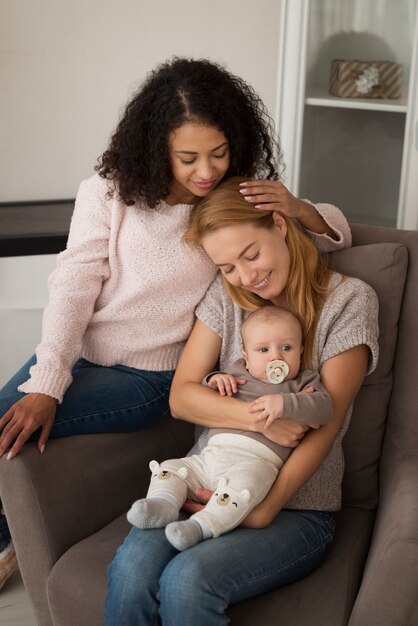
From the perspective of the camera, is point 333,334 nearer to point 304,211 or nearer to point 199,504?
point 304,211

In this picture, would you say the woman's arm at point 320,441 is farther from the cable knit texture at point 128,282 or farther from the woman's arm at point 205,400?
the cable knit texture at point 128,282

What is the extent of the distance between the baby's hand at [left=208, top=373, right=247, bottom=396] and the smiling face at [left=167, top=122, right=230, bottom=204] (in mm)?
378

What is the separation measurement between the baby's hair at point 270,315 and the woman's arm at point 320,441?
0.38 feet

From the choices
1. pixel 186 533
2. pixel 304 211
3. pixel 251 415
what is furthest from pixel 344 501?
pixel 304 211

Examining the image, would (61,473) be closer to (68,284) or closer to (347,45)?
(68,284)

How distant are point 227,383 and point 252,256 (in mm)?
250

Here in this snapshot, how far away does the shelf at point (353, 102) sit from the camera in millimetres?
2465

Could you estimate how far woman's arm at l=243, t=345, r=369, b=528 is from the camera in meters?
1.58

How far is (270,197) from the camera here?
1773 millimetres

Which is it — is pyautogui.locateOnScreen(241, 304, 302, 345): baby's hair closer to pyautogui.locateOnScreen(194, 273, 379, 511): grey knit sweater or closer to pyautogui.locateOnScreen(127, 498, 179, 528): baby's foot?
pyautogui.locateOnScreen(194, 273, 379, 511): grey knit sweater

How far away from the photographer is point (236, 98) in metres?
1.84

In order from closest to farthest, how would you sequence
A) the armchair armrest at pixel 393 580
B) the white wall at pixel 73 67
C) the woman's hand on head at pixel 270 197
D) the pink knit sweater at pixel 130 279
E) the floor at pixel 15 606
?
the armchair armrest at pixel 393 580 < the woman's hand on head at pixel 270 197 < the pink knit sweater at pixel 130 279 < the floor at pixel 15 606 < the white wall at pixel 73 67

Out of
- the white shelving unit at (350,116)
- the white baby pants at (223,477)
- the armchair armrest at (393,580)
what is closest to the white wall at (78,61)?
the white shelving unit at (350,116)

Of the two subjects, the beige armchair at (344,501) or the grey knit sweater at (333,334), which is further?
the grey knit sweater at (333,334)
